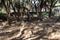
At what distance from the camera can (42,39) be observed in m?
8.23

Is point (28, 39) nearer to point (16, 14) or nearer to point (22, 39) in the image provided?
point (22, 39)

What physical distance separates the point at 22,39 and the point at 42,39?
917 mm

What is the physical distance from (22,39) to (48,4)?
14208mm

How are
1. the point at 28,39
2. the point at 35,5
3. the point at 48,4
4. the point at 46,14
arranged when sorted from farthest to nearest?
1. the point at 46,14
2. the point at 48,4
3. the point at 35,5
4. the point at 28,39

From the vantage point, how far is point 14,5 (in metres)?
19.5

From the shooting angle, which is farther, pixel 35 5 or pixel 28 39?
pixel 35 5

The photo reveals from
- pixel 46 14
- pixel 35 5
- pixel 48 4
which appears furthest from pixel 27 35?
pixel 46 14

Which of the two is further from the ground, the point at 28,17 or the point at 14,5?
the point at 14,5

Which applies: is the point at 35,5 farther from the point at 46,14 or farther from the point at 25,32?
the point at 25,32

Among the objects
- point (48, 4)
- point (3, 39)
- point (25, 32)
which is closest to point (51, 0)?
point (48, 4)

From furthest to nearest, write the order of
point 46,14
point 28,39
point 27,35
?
point 46,14 < point 27,35 < point 28,39

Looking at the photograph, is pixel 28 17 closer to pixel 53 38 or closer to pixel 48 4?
pixel 48 4

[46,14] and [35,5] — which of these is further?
[46,14]

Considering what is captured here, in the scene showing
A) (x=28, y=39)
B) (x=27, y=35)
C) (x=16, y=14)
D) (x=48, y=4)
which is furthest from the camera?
(x=48, y=4)
